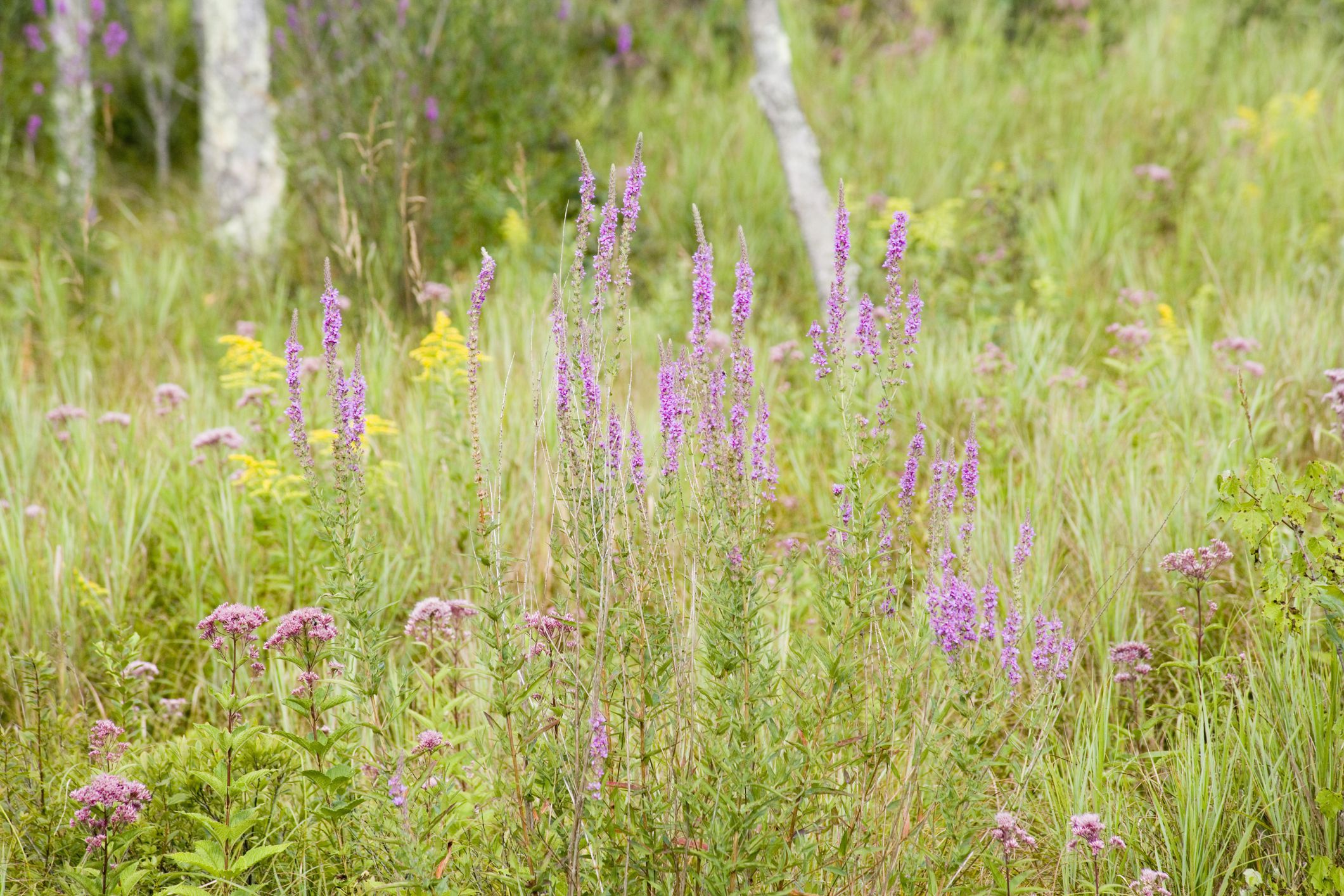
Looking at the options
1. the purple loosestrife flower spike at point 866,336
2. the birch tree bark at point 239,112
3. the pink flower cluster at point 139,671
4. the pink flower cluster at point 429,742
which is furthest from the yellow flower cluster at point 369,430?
the birch tree bark at point 239,112

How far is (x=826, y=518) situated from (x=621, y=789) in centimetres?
175

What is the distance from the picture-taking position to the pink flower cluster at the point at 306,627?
203 cm

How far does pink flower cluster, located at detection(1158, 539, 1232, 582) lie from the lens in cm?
255

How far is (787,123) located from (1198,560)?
3.44 meters

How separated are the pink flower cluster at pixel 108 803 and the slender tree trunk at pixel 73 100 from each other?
4675mm

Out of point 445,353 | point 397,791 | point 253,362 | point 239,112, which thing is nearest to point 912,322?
point 397,791

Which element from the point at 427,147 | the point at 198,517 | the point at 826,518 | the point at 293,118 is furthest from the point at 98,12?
the point at 826,518

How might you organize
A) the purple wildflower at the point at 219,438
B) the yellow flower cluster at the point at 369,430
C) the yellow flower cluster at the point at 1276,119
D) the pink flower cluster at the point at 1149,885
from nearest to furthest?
the pink flower cluster at the point at 1149,885 → the purple wildflower at the point at 219,438 → the yellow flower cluster at the point at 369,430 → the yellow flower cluster at the point at 1276,119

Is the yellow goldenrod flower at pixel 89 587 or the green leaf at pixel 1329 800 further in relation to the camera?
the yellow goldenrod flower at pixel 89 587

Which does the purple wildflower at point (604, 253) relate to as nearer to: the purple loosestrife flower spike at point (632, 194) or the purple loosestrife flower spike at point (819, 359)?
the purple loosestrife flower spike at point (632, 194)

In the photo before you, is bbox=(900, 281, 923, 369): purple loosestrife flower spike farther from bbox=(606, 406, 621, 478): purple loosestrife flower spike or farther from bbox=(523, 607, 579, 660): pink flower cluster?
bbox=(523, 607, 579, 660): pink flower cluster

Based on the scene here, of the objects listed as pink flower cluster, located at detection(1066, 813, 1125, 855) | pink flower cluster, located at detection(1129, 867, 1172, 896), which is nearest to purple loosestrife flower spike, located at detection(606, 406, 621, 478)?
pink flower cluster, located at detection(1066, 813, 1125, 855)

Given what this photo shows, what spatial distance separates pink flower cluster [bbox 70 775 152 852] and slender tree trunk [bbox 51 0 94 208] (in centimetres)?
467

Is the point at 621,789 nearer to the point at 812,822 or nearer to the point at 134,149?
the point at 812,822
